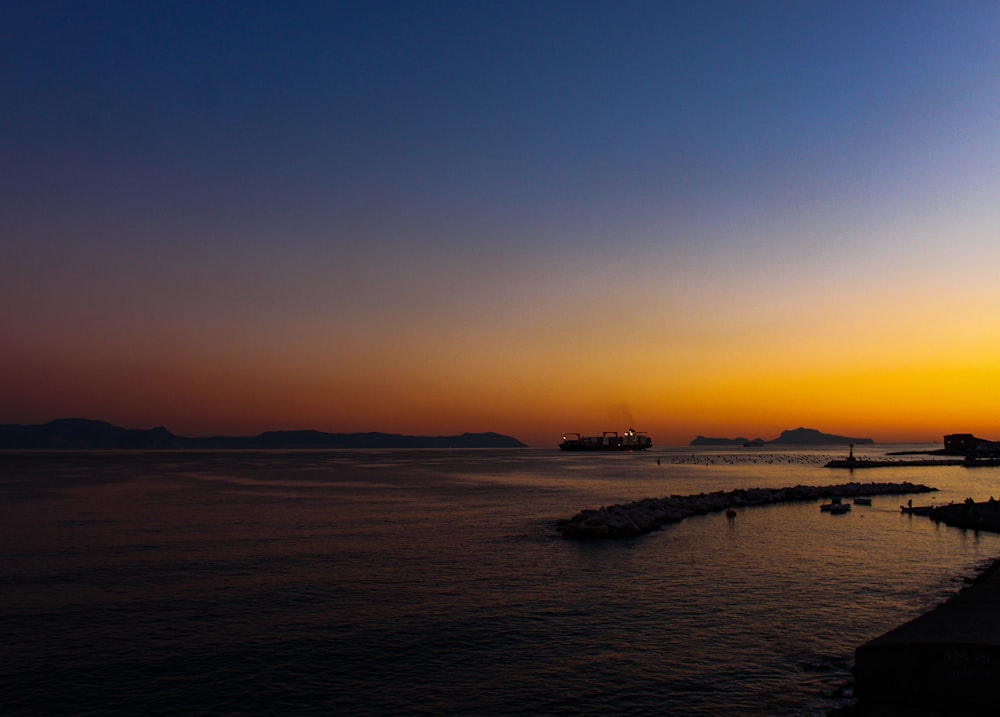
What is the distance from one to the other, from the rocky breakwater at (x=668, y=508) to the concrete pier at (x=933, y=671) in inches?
1032

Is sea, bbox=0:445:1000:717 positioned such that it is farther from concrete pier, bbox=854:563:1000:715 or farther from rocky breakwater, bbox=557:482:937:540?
rocky breakwater, bbox=557:482:937:540

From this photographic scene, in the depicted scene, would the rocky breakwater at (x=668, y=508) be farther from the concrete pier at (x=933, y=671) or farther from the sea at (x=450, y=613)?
the concrete pier at (x=933, y=671)

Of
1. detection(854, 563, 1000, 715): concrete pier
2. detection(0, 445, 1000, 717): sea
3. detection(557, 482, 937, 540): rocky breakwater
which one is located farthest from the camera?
detection(557, 482, 937, 540): rocky breakwater

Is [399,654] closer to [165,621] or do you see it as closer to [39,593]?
[165,621]

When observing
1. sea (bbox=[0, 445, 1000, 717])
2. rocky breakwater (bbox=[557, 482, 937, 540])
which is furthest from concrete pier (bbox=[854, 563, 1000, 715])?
rocky breakwater (bbox=[557, 482, 937, 540])

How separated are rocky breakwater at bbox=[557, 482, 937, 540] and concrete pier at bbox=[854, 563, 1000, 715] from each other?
86.0 feet

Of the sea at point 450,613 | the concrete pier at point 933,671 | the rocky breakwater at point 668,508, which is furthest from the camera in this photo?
the rocky breakwater at point 668,508

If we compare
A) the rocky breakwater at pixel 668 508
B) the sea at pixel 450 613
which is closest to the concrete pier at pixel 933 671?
the sea at pixel 450 613

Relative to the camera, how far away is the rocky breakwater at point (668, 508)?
141 ft

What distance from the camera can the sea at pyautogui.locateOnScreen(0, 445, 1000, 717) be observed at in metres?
16.5

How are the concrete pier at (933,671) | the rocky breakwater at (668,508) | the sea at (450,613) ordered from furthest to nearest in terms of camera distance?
the rocky breakwater at (668,508) → the sea at (450,613) → the concrete pier at (933,671)

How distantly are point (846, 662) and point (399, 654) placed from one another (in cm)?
1272

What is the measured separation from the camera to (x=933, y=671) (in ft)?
48.2

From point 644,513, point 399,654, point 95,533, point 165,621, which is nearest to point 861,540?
point 644,513
